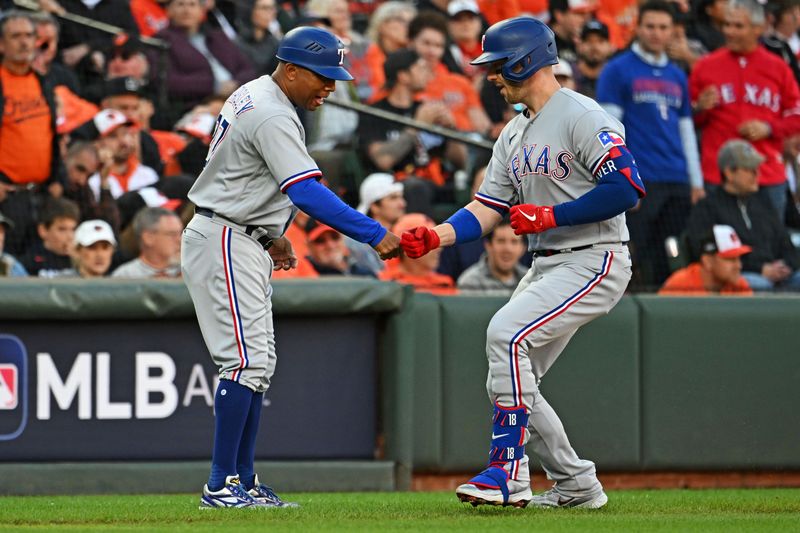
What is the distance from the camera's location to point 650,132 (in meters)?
9.73

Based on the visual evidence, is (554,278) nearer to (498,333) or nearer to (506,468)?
(498,333)

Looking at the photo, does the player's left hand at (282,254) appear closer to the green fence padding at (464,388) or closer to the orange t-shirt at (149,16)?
the green fence padding at (464,388)

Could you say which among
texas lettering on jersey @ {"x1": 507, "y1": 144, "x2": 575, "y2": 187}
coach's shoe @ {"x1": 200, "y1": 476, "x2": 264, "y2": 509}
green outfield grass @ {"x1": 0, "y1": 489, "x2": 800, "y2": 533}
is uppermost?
texas lettering on jersey @ {"x1": 507, "y1": 144, "x2": 575, "y2": 187}

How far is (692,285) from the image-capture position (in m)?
8.62

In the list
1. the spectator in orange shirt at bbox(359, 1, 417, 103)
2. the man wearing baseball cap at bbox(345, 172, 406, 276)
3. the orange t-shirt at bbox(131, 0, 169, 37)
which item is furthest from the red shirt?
the orange t-shirt at bbox(131, 0, 169, 37)

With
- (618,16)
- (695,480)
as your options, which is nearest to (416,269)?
(695,480)

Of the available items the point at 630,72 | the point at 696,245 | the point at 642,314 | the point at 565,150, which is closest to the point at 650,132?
the point at 630,72

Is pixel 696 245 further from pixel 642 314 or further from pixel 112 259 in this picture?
pixel 112 259

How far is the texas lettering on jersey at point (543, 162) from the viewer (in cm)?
536

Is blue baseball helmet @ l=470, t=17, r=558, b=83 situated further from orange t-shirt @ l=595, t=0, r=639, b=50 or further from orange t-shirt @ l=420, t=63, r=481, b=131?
orange t-shirt @ l=595, t=0, r=639, b=50

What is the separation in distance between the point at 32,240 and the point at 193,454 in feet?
7.09

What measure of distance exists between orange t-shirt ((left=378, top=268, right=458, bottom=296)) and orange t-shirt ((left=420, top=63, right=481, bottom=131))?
247 cm

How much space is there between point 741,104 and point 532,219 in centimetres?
565

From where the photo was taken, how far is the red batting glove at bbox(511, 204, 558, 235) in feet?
17.2
